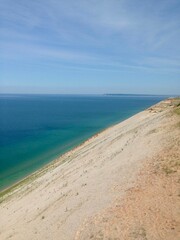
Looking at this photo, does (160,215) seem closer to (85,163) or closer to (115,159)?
(115,159)

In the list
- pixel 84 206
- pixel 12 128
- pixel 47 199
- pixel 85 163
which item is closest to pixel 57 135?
pixel 12 128

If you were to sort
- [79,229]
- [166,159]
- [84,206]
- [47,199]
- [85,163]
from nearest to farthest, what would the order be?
1. [79,229]
2. [84,206]
3. [166,159]
4. [47,199]
5. [85,163]

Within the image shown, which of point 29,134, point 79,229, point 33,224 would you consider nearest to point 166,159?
point 79,229

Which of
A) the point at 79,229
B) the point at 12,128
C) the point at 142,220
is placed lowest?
the point at 12,128

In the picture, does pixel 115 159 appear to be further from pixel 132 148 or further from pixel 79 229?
pixel 79 229

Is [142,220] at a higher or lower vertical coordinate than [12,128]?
higher

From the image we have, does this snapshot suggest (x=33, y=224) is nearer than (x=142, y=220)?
No

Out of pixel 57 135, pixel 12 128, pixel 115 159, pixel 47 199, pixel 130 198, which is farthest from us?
pixel 12 128
